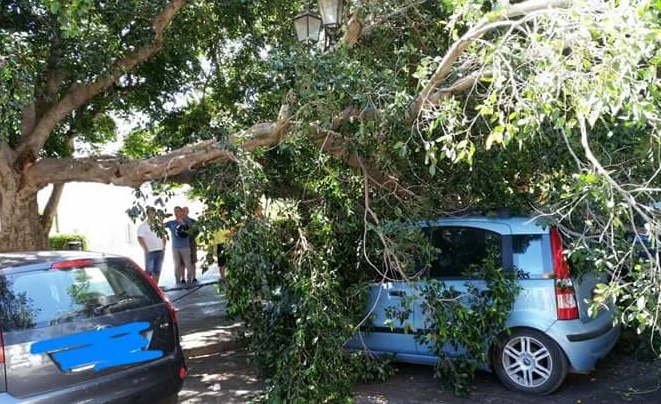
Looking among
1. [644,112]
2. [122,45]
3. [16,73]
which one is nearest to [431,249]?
[644,112]

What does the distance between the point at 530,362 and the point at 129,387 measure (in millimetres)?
3444

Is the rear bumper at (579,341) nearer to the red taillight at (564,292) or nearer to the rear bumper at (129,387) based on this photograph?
the red taillight at (564,292)

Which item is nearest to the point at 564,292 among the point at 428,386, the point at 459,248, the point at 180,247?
the point at 459,248

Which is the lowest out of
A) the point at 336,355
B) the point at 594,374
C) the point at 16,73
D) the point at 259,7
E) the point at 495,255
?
the point at 594,374

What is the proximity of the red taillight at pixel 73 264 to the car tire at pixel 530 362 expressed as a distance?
11.8 ft

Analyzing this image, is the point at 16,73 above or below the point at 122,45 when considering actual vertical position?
below

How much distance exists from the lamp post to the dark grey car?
297 cm

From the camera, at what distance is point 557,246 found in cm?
504

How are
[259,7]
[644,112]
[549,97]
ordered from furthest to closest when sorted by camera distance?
[259,7] < [549,97] < [644,112]

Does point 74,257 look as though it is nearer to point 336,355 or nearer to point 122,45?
point 336,355

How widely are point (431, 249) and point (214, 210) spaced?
6.72 ft

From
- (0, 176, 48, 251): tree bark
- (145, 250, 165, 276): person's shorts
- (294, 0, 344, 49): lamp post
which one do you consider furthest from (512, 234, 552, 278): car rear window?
(145, 250, 165, 276): person's shorts

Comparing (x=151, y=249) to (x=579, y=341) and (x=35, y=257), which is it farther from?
(x=579, y=341)

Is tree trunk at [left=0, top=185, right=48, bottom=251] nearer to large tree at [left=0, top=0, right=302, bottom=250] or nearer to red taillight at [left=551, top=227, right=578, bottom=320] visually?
large tree at [left=0, top=0, right=302, bottom=250]
